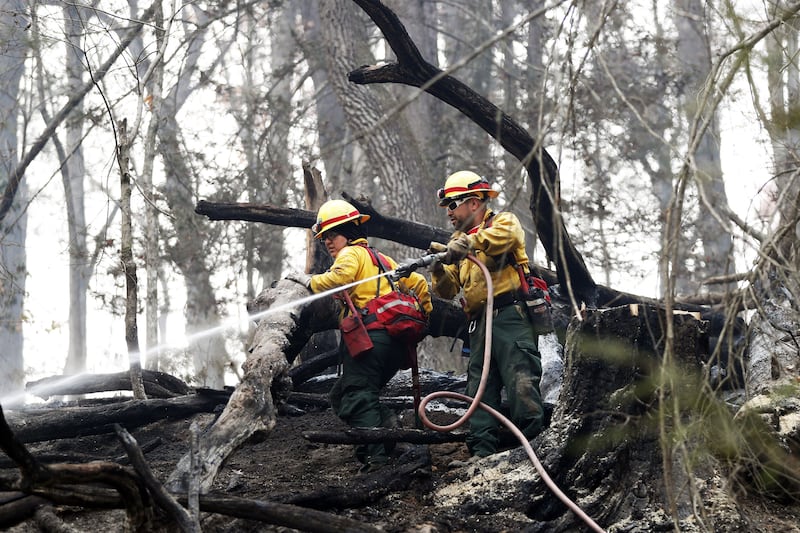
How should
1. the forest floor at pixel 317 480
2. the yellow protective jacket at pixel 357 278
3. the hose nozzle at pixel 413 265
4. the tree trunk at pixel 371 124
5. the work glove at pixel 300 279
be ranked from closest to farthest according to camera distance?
1. the forest floor at pixel 317 480
2. the hose nozzle at pixel 413 265
3. the yellow protective jacket at pixel 357 278
4. the work glove at pixel 300 279
5. the tree trunk at pixel 371 124

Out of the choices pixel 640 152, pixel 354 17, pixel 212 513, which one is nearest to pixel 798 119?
pixel 212 513

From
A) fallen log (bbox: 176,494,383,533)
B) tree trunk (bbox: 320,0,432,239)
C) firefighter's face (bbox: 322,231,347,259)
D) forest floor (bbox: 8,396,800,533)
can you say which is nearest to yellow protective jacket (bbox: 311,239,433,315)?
firefighter's face (bbox: 322,231,347,259)

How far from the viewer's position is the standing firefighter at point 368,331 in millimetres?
6406

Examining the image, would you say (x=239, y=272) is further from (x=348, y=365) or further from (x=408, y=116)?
(x=348, y=365)

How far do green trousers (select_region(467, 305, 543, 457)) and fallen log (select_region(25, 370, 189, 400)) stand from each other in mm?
3327

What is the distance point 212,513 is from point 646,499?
2.49 meters

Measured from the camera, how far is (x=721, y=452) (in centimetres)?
520

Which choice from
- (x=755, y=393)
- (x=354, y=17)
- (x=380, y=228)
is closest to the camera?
(x=755, y=393)

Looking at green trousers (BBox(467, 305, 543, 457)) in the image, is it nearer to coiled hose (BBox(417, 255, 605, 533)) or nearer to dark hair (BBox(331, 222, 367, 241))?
coiled hose (BBox(417, 255, 605, 533))

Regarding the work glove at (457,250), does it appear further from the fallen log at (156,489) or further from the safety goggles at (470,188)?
the fallen log at (156,489)

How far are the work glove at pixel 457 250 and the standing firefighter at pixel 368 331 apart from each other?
0.62 metres

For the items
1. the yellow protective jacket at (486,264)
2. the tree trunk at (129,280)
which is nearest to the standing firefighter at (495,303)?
the yellow protective jacket at (486,264)

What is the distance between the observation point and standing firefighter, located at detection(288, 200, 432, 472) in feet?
21.0

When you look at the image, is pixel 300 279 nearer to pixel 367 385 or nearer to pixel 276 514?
pixel 367 385
